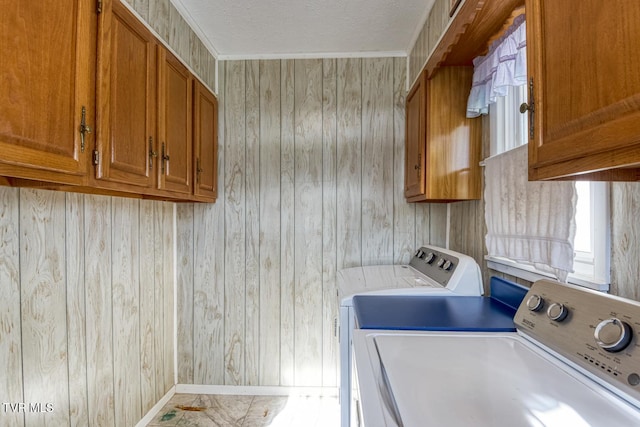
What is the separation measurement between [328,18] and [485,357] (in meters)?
1.87

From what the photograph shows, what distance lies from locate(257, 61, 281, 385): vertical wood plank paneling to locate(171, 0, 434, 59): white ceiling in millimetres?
226

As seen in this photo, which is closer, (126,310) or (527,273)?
(527,273)

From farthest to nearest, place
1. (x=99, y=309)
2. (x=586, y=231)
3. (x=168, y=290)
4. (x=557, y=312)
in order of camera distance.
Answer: (x=168, y=290), (x=99, y=309), (x=586, y=231), (x=557, y=312)

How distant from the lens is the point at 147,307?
76.2 inches

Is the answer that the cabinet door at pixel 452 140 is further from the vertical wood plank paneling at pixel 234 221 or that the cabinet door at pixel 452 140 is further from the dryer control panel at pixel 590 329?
the vertical wood plank paneling at pixel 234 221

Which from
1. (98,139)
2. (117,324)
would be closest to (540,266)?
(98,139)

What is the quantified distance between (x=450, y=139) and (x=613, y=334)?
1.23 m

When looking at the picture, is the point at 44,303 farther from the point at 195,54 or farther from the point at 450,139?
the point at 450,139

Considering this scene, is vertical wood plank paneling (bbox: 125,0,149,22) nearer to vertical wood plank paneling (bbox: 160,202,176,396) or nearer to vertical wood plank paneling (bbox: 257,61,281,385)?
vertical wood plank paneling (bbox: 257,61,281,385)

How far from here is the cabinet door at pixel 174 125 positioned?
1.49 m

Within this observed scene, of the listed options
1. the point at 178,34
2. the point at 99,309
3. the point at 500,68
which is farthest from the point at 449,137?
the point at 99,309

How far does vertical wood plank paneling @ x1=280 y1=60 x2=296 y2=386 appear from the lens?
2.26 meters

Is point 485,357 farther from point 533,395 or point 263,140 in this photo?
point 263,140

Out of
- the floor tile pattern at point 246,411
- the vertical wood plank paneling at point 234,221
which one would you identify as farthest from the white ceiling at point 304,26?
the floor tile pattern at point 246,411
